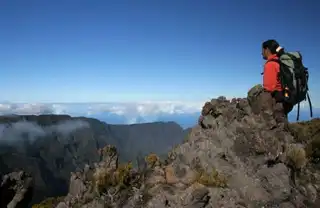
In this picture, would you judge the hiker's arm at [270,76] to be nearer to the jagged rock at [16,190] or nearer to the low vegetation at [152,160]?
the low vegetation at [152,160]

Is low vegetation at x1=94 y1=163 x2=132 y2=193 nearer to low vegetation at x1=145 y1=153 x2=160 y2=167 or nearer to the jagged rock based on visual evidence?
low vegetation at x1=145 y1=153 x2=160 y2=167

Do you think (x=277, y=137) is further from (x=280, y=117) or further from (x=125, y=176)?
(x=125, y=176)

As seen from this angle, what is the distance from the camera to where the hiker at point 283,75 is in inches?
515

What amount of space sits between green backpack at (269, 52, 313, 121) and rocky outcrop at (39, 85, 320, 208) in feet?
5.65

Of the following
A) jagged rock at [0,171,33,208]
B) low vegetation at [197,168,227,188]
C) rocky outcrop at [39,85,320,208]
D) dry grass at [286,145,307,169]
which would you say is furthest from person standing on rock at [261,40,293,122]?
jagged rock at [0,171,33,208]

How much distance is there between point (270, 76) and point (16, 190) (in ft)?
117

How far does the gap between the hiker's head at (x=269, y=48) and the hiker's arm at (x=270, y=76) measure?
62 centimetres

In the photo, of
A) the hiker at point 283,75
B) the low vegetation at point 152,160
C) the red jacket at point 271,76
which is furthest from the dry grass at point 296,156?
the low vegetation at point 152,160

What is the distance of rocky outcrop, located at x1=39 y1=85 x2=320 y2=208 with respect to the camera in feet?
38.8

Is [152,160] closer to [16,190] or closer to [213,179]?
[213,179]

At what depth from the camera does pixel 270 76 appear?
1359 centimetres

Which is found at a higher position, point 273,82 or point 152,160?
point 273,82

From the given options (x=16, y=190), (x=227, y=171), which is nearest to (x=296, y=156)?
(x=227, y=171)

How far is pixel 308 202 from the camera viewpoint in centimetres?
1170
